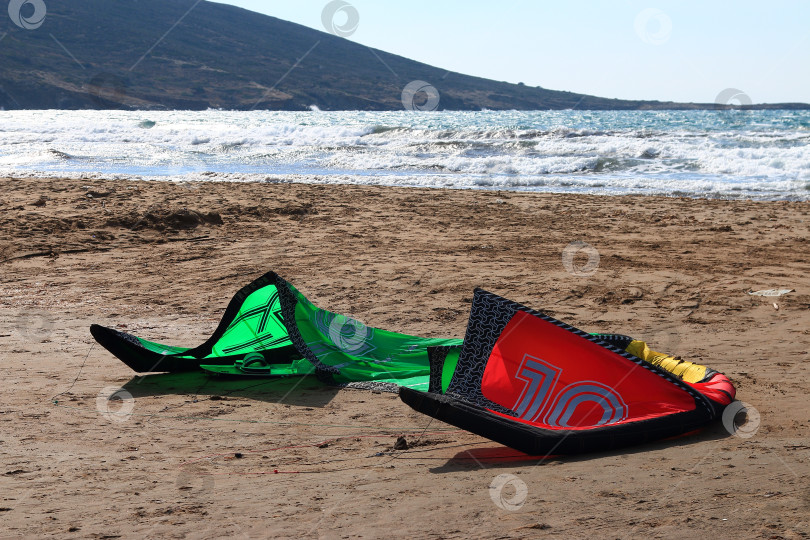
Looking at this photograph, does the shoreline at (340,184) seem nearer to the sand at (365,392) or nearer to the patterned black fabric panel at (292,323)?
the sand at (365,392)

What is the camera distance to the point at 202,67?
95.4m

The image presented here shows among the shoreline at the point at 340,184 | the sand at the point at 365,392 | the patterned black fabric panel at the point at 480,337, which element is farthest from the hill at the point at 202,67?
the patterned black fabric panel at the point at 480,337

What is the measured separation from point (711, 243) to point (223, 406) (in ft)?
21.5

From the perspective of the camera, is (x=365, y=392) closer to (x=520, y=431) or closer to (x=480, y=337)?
(x=480, y=337)

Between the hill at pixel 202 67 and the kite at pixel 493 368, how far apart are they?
3128 inches

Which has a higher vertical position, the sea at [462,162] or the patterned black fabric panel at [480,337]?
the sea at [462,162]

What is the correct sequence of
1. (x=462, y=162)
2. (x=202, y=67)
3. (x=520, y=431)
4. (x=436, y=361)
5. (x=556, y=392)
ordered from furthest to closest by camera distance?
(x=202, y=67) → (x=462, y=162) → (x=436, y=361) → (x=556, y=392) → (x=520, y=431)

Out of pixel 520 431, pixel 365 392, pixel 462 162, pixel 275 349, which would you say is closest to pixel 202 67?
pixel 462 162

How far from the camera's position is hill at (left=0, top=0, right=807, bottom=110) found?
8156cm

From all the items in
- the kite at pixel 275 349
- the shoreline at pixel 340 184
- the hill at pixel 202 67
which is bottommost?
the kite at pixel 275 349

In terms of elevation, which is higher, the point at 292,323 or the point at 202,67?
the point at 202,67

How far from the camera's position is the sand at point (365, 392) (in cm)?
260

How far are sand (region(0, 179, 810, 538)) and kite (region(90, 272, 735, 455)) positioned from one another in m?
0.13

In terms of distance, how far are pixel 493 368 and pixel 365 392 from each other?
938 millimetres
